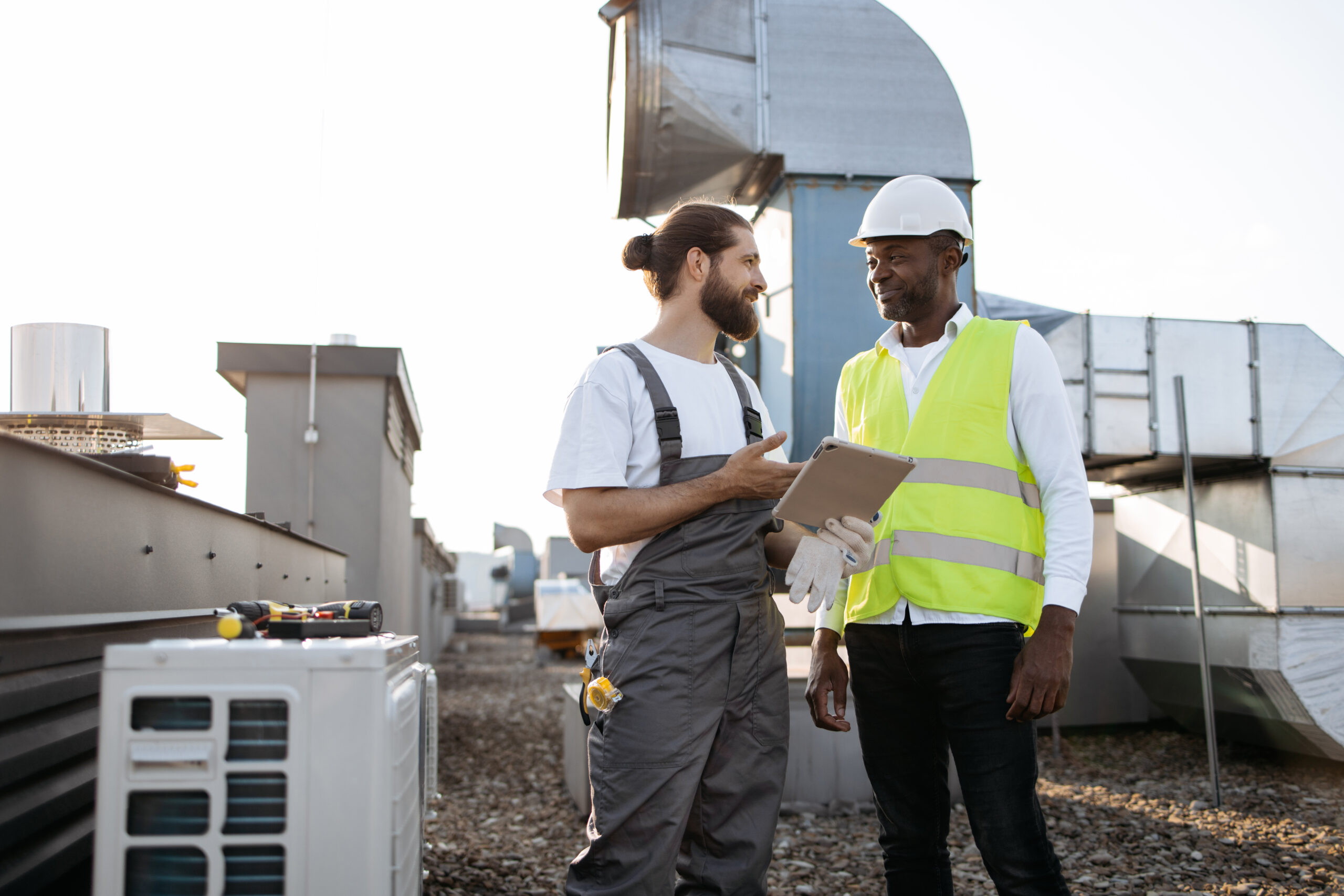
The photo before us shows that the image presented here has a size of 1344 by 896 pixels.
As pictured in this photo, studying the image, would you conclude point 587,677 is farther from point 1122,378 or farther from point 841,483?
point 1122,378

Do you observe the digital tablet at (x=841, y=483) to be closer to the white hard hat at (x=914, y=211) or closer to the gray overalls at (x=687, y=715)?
the gray overalls at (x=687, y=715)

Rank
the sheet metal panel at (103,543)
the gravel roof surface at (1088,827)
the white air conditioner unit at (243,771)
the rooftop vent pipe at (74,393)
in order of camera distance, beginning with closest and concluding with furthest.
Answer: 1. the white air conditioner unit at (243,771)
2. the sheet metal panel at (103,543)
3. the rooftop vent pipe at (74,393)
4. the gravel roof surface at (1088,827)

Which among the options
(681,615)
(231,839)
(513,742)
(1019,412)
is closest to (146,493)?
(231,839)

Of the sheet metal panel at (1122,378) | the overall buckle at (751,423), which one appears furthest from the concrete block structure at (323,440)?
the overall buckle at (751,423)

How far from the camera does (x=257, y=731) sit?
1.54 metres

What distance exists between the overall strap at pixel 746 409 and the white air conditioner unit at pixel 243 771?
1078 mm

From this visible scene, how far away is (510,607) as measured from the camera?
30.7m

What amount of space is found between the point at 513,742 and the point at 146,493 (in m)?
5.99

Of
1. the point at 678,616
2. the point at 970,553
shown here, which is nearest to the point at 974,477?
the point at 970,553

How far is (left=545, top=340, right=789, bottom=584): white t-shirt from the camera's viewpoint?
2100 mm

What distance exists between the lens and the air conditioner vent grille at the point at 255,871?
1520 mm

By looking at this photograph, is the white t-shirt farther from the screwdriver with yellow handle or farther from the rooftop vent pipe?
the rooftop vent pipe

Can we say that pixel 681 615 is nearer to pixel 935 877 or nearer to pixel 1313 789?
pixel 935 877

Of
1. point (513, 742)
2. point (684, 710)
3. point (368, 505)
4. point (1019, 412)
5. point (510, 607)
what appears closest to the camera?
point (684, 710)
